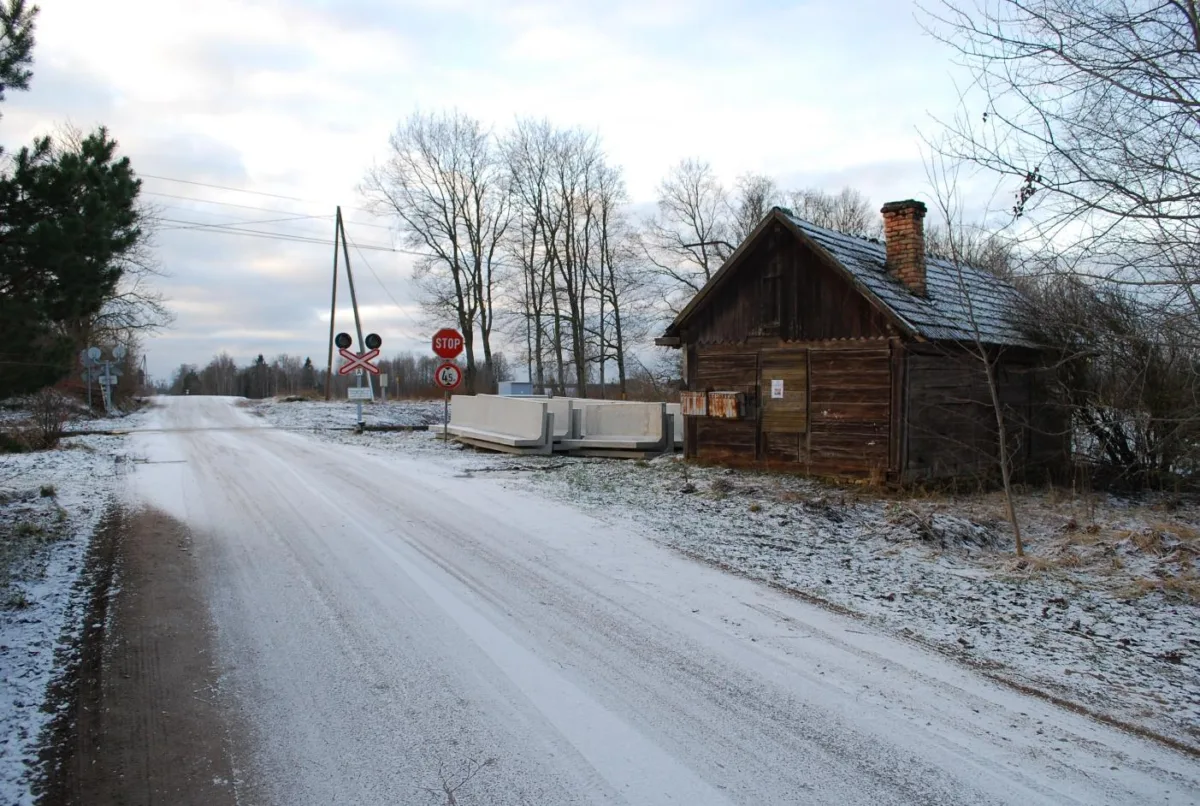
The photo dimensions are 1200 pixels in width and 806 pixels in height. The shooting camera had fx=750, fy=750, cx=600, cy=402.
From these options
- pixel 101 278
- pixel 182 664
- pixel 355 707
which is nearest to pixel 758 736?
pixel 355 707

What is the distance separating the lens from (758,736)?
3.88 meters

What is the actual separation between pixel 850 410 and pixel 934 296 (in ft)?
10.6

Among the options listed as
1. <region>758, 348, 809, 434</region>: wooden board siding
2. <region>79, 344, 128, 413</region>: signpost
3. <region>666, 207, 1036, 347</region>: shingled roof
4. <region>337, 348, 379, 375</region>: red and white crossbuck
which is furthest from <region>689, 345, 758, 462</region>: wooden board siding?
<region>79, 344, 128, 413</region>: signpost

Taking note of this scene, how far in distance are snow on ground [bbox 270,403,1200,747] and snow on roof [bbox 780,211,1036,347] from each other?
294 cm

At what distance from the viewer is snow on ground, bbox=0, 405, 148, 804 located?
3.88 meters

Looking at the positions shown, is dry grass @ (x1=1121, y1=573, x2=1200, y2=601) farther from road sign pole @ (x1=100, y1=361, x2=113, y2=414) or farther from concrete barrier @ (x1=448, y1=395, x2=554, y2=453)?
road sign pole @ (x1=100, y1=361, x2=113, y2=414)

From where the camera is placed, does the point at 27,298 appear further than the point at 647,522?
No

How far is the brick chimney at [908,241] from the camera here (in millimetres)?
13992

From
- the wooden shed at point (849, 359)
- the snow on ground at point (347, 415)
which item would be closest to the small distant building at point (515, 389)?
the snow on ground at point (347, 415)

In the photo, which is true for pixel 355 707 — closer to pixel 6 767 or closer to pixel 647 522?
pixel 6 767

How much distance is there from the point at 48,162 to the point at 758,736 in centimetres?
821

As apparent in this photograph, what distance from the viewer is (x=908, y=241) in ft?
46.3

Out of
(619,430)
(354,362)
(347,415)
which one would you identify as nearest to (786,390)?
(619,430)

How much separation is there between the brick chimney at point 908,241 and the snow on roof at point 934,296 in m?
0.21
